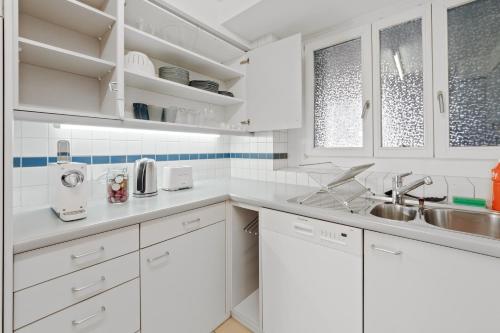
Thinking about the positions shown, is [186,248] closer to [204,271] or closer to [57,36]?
[204,271]

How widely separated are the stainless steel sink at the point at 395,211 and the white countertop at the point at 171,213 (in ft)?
1.03

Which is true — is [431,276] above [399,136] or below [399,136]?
below

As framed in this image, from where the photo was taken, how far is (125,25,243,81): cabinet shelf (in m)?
1.43

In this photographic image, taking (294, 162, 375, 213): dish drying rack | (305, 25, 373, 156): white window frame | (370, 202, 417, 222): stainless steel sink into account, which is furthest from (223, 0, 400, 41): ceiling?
(370, 202, 417, 222): stainless steel sink

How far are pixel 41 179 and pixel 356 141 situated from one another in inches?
83.8

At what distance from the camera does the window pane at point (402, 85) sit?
156 centimetres

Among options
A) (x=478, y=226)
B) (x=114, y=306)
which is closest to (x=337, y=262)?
(x=478, y=226)

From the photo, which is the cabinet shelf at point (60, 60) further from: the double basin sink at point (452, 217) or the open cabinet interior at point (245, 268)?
the double basin sink at point (452, 217)

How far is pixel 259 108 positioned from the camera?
199 cm

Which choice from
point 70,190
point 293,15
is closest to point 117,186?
point 70,190

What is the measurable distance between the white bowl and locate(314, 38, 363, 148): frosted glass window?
4.64ft

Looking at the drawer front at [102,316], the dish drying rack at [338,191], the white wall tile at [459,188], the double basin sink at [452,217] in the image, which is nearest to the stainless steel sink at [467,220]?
the double basin sink at [452,217]

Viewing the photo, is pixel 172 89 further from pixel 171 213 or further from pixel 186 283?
pixel 186 283

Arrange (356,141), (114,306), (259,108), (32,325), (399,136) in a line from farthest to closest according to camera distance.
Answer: (259,108) < (356,141) < (399,136) < (114,306) < (32,325)
